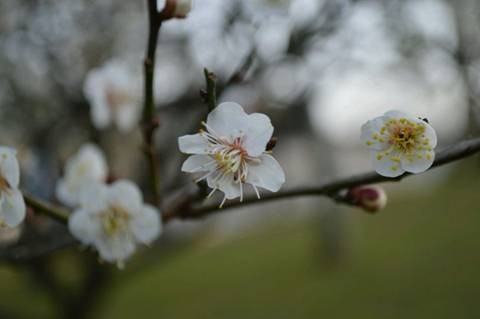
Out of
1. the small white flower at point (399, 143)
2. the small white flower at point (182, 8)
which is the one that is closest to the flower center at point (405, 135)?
the small white flower at point (399, 143)

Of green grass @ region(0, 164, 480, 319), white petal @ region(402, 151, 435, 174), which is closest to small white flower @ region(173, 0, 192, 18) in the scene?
white petal @ region(402, 151, 435, 174)

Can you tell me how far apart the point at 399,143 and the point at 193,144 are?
365 millimetres

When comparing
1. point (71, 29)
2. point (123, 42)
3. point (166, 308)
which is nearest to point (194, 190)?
point (71, 29)

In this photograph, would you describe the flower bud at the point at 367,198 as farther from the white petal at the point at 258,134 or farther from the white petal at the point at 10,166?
the white petal at the point at 10,166

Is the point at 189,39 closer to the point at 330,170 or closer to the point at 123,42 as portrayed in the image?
the point at 123,42

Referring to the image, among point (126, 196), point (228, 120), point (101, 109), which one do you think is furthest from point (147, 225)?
point (101, 109)

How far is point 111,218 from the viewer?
45.7 inches

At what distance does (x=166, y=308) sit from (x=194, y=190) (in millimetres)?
6380

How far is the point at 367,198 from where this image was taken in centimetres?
103

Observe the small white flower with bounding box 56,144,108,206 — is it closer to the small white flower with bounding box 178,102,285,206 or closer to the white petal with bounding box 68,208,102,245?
the white petal with bounding box 68,208,102,245

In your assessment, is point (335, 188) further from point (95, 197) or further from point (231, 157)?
point (95, 197)

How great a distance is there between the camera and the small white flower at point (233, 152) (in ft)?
2.60

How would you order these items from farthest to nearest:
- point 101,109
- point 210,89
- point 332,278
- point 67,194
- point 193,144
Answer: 1. point 332,278
2. point 101,109
3. point 67,194
4. point 193,144
5. point 210,89

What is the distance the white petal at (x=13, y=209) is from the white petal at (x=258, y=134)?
0.41m
